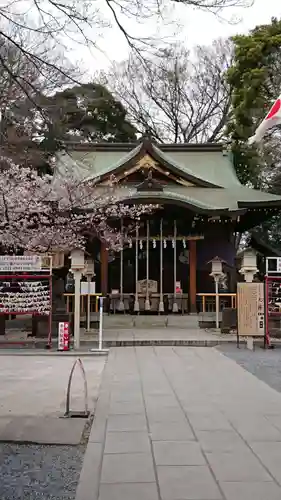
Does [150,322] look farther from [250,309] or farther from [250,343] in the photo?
[250,309]

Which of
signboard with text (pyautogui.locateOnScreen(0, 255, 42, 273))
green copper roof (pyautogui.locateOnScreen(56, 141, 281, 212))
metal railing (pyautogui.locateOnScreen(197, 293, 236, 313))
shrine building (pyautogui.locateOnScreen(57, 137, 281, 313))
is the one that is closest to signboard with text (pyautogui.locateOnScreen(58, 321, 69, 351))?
signboard with text (pyautogui.locateOnScreen(0, 255, 42, 273))

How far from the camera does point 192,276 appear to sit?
19.5 meters

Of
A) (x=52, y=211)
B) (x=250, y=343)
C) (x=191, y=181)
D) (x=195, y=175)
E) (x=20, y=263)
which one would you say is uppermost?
(x=195, y=175)

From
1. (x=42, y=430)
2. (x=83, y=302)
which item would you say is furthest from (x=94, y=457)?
(x=83, y=302)

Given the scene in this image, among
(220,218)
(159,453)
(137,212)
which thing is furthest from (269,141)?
(159,453)

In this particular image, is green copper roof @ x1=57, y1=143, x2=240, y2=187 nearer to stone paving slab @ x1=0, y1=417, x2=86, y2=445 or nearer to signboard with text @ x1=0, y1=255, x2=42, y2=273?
signboard with text @ x1=0, y1=255, x2=42, y2=273

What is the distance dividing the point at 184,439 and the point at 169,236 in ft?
51.1

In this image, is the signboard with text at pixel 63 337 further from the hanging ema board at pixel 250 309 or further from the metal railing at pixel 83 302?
the hanging ema board at pixel 250 309

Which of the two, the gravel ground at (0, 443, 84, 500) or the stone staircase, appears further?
the stone staircase

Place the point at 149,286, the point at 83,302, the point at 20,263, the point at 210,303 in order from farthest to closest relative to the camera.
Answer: the point at 149,286 → the point at 210,303 → the point at 83,302 → the point at 20,263

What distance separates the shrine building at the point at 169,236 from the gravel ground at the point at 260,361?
7.00m

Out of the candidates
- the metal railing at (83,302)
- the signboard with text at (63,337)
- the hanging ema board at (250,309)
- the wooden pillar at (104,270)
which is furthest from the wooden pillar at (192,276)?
the signboard with text at (63,337)

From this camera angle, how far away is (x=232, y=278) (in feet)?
66.9

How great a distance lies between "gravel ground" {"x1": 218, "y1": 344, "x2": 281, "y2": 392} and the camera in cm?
822
